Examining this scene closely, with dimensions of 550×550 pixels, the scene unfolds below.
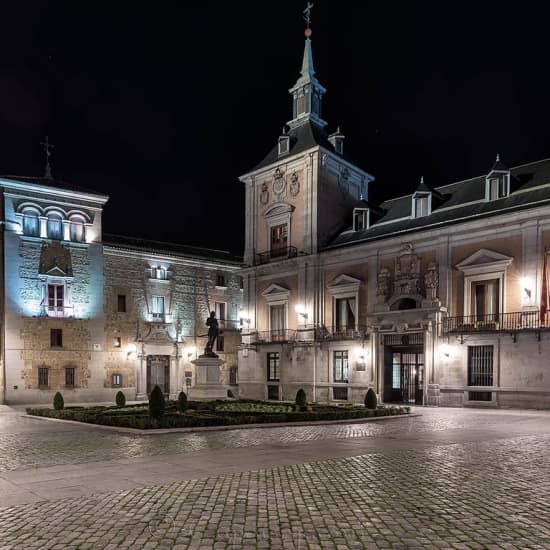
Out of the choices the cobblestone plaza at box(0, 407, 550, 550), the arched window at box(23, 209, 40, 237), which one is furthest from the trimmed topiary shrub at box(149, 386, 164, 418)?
the arched window at box(23, 209, 40, 237)

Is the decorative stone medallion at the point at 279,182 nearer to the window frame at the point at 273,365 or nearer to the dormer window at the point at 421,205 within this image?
the dormer window at the point at 421,205

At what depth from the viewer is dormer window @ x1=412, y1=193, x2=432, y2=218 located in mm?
36344

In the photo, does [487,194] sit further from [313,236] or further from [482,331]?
[313,236]

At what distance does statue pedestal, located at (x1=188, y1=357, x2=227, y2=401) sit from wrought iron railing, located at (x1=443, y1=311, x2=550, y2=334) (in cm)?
1341

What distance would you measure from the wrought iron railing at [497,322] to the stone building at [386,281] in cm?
7

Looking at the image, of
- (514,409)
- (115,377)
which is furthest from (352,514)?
(115,377)

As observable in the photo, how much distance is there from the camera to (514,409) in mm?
28016

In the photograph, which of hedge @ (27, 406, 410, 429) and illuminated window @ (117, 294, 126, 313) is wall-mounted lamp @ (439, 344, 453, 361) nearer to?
hedge @ (27, 406, 410, 429)

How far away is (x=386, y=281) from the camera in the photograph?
35.1 meters

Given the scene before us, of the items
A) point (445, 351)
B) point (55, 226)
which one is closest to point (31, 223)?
point (55, 226)

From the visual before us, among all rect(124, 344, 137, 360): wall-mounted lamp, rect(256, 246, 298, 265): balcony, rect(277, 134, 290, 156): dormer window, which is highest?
rect(277, 134, 290, 156): dormer window

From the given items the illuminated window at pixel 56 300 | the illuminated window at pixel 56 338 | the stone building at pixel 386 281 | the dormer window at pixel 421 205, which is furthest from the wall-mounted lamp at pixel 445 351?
the illuminated window at pixel 56 300

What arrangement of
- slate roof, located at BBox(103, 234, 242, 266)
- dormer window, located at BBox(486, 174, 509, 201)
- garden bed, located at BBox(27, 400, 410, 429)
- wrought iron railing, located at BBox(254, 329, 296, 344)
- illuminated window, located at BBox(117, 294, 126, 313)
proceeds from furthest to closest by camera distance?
slate roof, located at BBox(103, 234, 242, 266)
illuminated window, located at BBox(117, 294, 126, 313)
wrought iron railing, located at BBox(254, 329, 296, 344)
dormer window, located at BBox(486, 174, 509, 201)
garden bed, located at BBox(27, 400, 410, 429)

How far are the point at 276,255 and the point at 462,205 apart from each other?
15296mm
